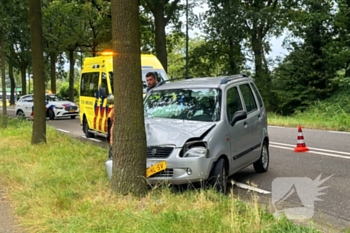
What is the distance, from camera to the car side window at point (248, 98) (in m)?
8.41

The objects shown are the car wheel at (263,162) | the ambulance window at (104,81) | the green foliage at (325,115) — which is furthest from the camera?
the green foliage at (325,115)

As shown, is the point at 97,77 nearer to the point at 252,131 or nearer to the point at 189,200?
the point at 252,131

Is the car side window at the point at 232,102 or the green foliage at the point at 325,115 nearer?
the car side window at the point at 232,102

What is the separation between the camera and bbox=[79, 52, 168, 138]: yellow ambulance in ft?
44.4

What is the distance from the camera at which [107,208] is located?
5539 millimetres

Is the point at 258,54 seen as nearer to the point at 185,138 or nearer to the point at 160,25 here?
the point at 160,25

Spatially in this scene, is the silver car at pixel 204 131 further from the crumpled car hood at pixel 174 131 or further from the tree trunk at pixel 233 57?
the tree trunk at pixel 233 57

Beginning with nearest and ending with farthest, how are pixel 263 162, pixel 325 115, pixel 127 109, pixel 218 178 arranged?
1. pixel 127 109
2. pixel 218 178
3. pixel 263 162
4. pixel 325 115

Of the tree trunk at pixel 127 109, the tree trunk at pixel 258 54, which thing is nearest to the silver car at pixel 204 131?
the tree trunk at pixel 127 109

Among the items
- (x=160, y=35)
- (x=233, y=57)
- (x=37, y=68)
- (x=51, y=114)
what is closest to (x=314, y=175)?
(x=37, y=68)

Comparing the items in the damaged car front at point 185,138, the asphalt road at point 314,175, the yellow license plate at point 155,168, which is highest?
the damaged car front at point 185,138

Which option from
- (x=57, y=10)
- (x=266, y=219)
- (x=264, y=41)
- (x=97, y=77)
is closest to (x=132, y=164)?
(x=266, y=219)

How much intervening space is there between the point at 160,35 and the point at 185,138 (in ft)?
57.6

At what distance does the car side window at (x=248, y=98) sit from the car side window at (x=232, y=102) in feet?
1.03
